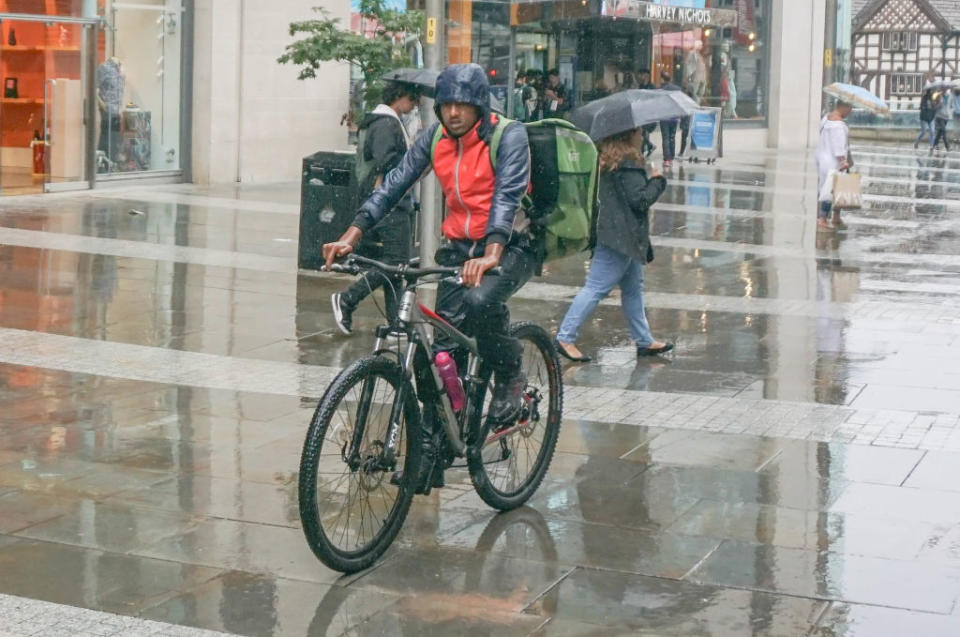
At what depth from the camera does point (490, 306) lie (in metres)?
5.96

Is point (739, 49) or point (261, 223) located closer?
point (261, 223)

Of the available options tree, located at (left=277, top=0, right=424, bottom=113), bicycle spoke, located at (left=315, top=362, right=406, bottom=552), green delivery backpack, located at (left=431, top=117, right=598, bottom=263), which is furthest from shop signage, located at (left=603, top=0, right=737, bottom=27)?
bicycle spoke, located at (left=315, top=362, right=406, bottom=552)

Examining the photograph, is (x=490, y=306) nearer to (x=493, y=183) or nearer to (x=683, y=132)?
(x=493, y=183)

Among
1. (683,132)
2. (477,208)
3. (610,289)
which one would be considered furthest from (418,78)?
(683,132)

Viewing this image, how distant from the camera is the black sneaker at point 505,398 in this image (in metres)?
6.25

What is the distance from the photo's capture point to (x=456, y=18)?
28812 mm

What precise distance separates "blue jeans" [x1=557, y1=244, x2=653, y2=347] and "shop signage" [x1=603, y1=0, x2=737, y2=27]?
64.1ft

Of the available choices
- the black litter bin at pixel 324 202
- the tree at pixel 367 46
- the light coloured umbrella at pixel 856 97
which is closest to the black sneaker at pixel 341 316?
the black litter bin at pixel 324 202

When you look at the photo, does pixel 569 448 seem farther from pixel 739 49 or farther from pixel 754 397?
pixel 739 49

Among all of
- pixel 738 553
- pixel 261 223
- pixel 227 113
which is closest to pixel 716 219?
pixel 261 223

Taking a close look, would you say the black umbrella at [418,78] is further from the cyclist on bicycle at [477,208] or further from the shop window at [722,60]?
the shop window at [722,60]

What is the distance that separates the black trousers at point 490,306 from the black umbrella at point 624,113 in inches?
131

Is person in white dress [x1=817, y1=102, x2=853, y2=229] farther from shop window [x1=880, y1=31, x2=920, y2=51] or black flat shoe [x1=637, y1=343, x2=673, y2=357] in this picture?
shop window [x1=880, y1=31, x2=920, y2=51]

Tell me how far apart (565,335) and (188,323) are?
8.61ft
